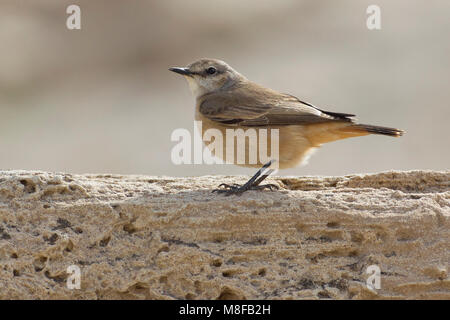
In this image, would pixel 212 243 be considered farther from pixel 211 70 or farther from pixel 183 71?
pixel 211 70

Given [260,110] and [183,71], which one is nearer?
[260,110]

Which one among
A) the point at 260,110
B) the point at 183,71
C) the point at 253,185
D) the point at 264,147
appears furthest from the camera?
the point at 183,71

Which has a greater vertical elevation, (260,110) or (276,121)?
(260,110)

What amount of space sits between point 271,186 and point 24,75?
34.0 ft

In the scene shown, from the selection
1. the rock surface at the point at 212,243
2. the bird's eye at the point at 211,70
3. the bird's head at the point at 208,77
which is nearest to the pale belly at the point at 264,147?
the rock surface at the point at 212,243

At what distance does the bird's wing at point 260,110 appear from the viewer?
21.4 feet

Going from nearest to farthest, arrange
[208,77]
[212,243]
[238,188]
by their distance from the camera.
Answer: [212,243] → [238,188] → [208,77]

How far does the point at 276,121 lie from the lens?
6.59m

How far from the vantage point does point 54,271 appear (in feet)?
16.7

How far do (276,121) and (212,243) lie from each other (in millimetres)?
1699

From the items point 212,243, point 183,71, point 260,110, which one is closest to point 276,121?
point 260,110
